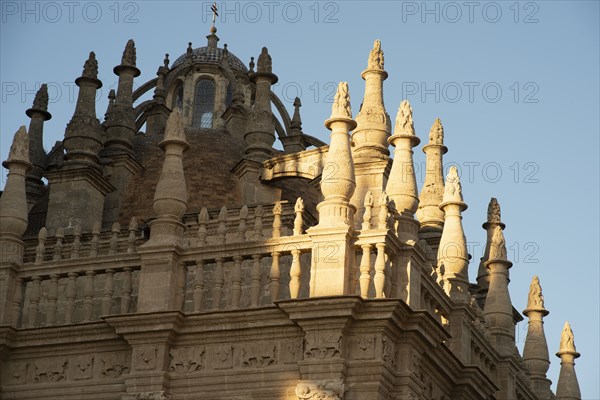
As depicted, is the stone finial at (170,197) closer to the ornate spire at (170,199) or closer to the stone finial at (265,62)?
the ornate spire at (170,199)

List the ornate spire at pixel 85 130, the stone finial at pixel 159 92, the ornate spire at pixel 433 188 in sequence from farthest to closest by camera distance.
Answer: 1. the stone finial at pixel 159 92
2. the ornate spire at pixel 85 130
3. the ornate spire at pixel 433 188

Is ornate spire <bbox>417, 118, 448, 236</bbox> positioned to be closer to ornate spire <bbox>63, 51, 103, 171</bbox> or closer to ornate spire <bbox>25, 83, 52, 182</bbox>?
ornate spire <bbox>63, 51, 103, 171</bbox>

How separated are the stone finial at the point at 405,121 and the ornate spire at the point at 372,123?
0.42 m

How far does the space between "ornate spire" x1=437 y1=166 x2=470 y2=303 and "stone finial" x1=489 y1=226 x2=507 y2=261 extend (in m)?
2.44

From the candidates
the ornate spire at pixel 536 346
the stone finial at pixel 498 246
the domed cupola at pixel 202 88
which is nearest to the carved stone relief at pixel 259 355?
the stone finial at pixel 498 246

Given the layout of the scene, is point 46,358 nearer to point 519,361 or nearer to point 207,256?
point 207,256

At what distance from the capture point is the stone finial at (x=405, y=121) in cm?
2445

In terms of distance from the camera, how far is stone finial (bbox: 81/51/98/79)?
33.6 m

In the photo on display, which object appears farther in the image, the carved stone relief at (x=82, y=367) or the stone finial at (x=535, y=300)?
the stone finial at (x=535, y=300)

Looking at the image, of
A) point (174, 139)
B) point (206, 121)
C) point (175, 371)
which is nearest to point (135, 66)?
point (206, 121)

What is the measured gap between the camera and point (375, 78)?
2527 centimetres

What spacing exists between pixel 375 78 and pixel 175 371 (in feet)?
18.7

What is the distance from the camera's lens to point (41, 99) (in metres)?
36.1

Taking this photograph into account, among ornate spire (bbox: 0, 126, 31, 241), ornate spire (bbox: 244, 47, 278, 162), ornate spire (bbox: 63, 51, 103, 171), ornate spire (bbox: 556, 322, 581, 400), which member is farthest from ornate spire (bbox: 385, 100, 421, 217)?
ornate spire (bbox: 63, 51, 103, 171)
